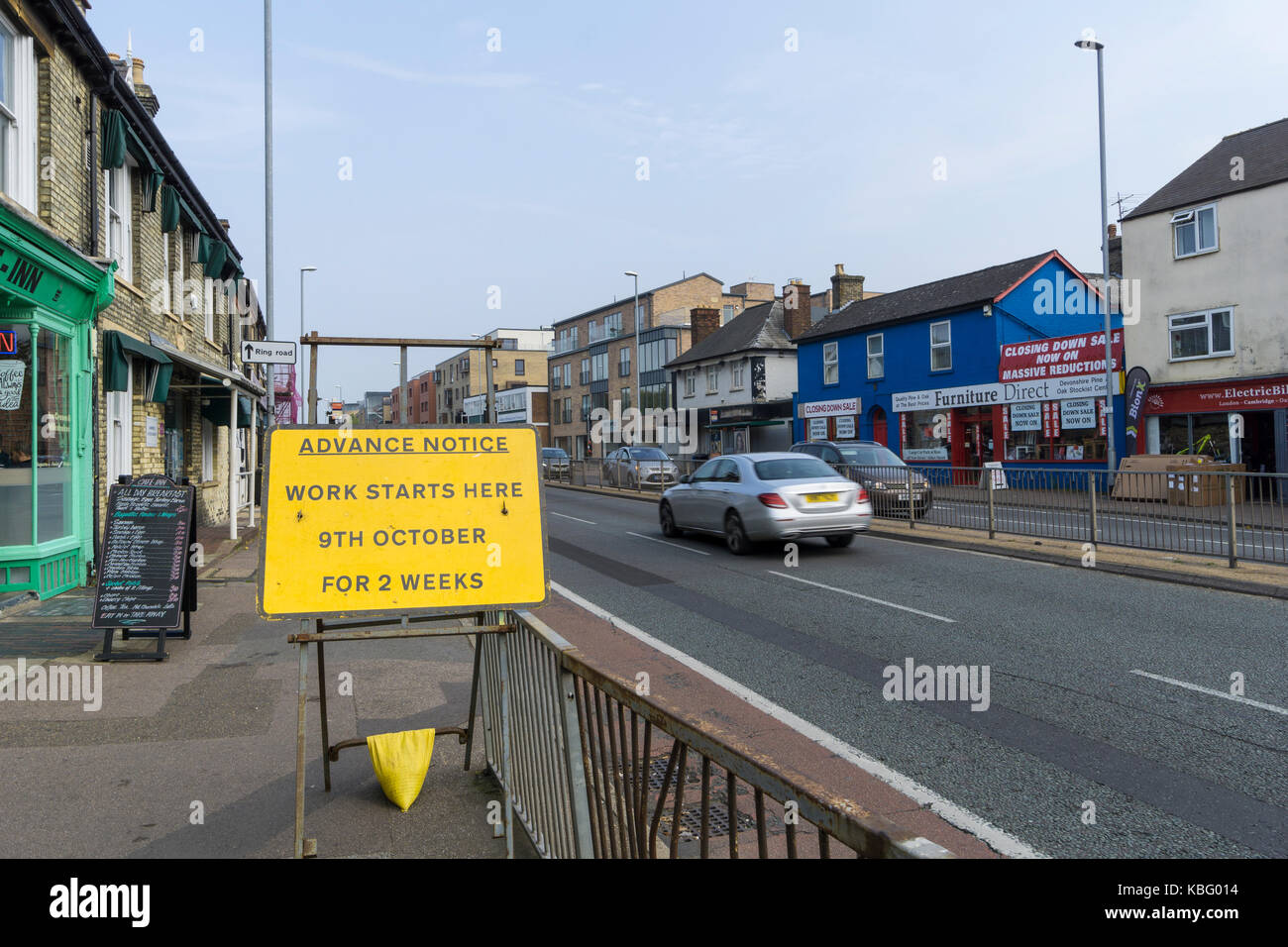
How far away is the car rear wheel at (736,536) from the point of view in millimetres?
13891

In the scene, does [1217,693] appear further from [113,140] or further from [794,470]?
[113,140]

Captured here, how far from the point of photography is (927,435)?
3381 centimetres

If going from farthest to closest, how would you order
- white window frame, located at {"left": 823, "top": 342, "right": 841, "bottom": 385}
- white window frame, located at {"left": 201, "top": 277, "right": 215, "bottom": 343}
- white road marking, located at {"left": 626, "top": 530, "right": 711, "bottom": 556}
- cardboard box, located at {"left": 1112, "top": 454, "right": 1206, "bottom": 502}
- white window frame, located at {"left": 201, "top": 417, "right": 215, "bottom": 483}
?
1. white window frame, located at {"left": 823, "top": 342, "right": 841, "bottom": 385}
2. white window frame, located at {"left": 201, "top": 417, "right": 215, "bottom": 483}
3. white window frame, located at {"left": 201, "top": 277, "right": 215, "bottom": 343}
4. white road marking, located at {"left": 626, "top": 530, "right": 711, "bottom": 556}
5. cardboard box, located at {"left": 1112, "top": 454, "right": 1206, "bottom": 502}

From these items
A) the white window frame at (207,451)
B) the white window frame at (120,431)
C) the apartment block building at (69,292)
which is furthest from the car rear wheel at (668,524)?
the white window frame at (207,451)

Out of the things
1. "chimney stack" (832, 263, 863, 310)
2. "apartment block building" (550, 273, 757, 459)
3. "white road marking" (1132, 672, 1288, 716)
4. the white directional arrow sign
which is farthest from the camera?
"apartment block building" (550, 273, 757, 459)

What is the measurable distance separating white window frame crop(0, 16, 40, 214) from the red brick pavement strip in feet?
24.9

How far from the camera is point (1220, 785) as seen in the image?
4.63m

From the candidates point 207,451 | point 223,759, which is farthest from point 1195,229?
point 223,759

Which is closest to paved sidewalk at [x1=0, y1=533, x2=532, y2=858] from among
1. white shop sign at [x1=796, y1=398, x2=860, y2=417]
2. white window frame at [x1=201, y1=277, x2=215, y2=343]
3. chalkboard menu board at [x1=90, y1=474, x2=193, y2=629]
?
chalkboard menu board at [x1=90, y1=474, x2=193, y2=629]

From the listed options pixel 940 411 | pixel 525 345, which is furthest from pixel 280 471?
pixel 525 345

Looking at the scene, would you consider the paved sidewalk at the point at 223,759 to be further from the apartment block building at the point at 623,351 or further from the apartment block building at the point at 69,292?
the apartment block building at the point at 623,351

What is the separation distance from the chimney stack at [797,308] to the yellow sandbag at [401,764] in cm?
4417

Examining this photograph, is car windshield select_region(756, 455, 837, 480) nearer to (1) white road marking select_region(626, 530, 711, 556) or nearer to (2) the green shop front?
(1) white road marking select_region(626, 530, 711, 556)

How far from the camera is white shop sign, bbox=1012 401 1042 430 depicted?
28.6 metres
